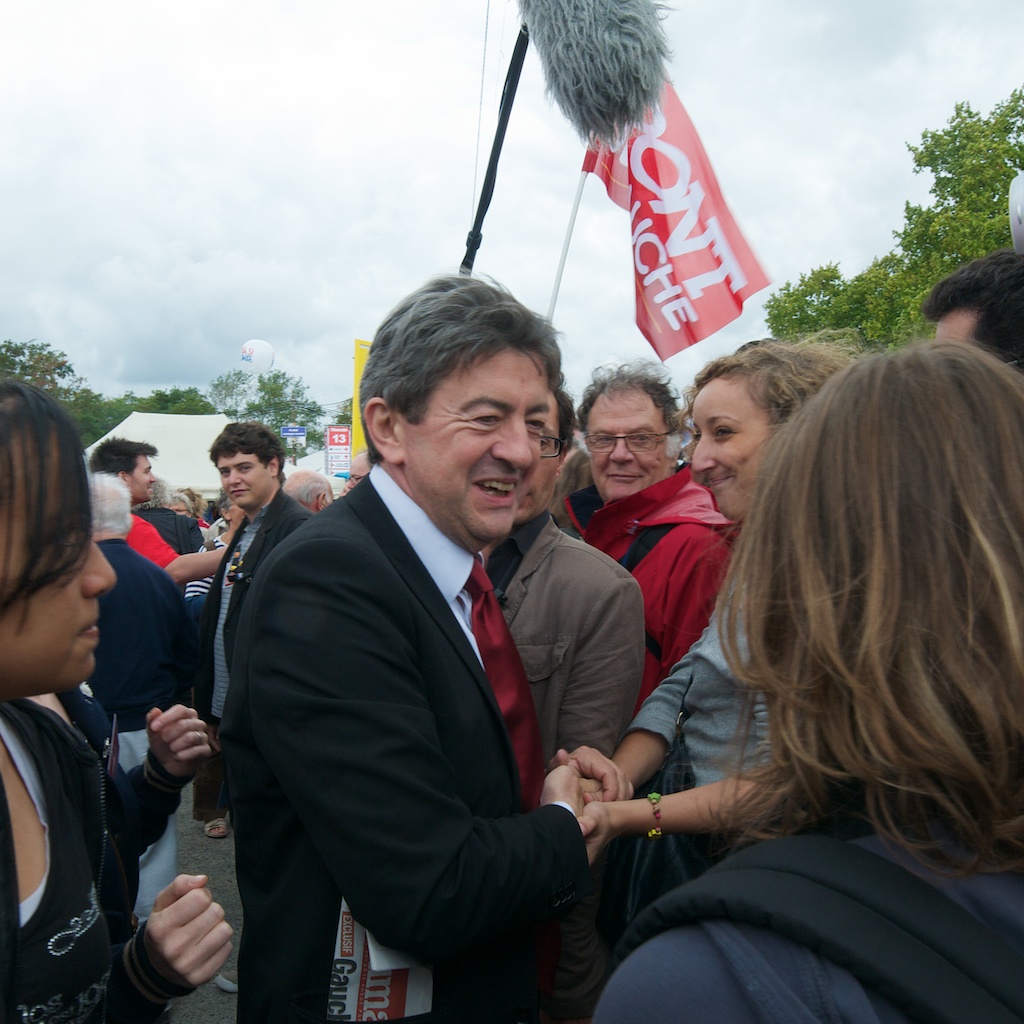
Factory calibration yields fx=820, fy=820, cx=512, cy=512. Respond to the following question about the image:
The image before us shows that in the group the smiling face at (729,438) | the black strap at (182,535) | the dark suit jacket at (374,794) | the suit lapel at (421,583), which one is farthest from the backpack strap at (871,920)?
the black strap at (182,535)

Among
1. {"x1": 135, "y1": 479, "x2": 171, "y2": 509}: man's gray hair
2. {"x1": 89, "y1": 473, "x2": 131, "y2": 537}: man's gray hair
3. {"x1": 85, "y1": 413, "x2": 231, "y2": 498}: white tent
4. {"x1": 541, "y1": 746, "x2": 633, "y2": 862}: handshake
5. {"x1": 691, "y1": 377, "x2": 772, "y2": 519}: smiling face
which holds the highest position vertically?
{"x1": 85, "y1": 413, "x2": 231, "y2": 498}: white tent

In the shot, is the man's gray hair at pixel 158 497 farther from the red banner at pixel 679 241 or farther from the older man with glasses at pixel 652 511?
the older man with glasses at pixel 652 511

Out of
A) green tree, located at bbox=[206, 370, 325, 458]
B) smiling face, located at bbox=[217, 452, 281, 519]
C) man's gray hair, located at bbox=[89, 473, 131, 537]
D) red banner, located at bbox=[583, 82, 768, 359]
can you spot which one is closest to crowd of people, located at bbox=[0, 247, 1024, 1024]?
red banner, located at bbox=[583, 82, 768, 359]

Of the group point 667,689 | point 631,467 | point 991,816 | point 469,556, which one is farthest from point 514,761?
point 631,467

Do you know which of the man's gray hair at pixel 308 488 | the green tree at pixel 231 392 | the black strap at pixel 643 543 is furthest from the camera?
the green tree at pixel 231 392

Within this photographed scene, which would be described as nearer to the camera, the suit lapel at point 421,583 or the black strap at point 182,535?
the suit lapel at point 421,583

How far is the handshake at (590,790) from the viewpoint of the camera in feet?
5.23

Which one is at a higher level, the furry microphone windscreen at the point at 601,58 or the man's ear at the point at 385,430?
the furry microphone windscreen at the point at 601,58

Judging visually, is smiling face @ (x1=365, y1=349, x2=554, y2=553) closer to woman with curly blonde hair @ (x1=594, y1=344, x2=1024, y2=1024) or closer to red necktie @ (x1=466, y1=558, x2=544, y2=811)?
red necktie @ (x1=466, y1=558, x2=544, y2=811)

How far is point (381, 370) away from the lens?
5.67 feet

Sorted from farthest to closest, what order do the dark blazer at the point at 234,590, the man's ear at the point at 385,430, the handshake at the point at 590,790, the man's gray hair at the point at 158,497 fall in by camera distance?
the man's gray hair at the point at 158,497 → the dark blazer at the point at 234,590 → the man's ear at the point at 385,430 → the handshake at the point at 590,790

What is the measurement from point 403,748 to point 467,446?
0.64 meters

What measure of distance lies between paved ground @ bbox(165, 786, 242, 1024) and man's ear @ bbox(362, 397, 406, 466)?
255cm

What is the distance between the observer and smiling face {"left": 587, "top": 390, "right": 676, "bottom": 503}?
3199mm
